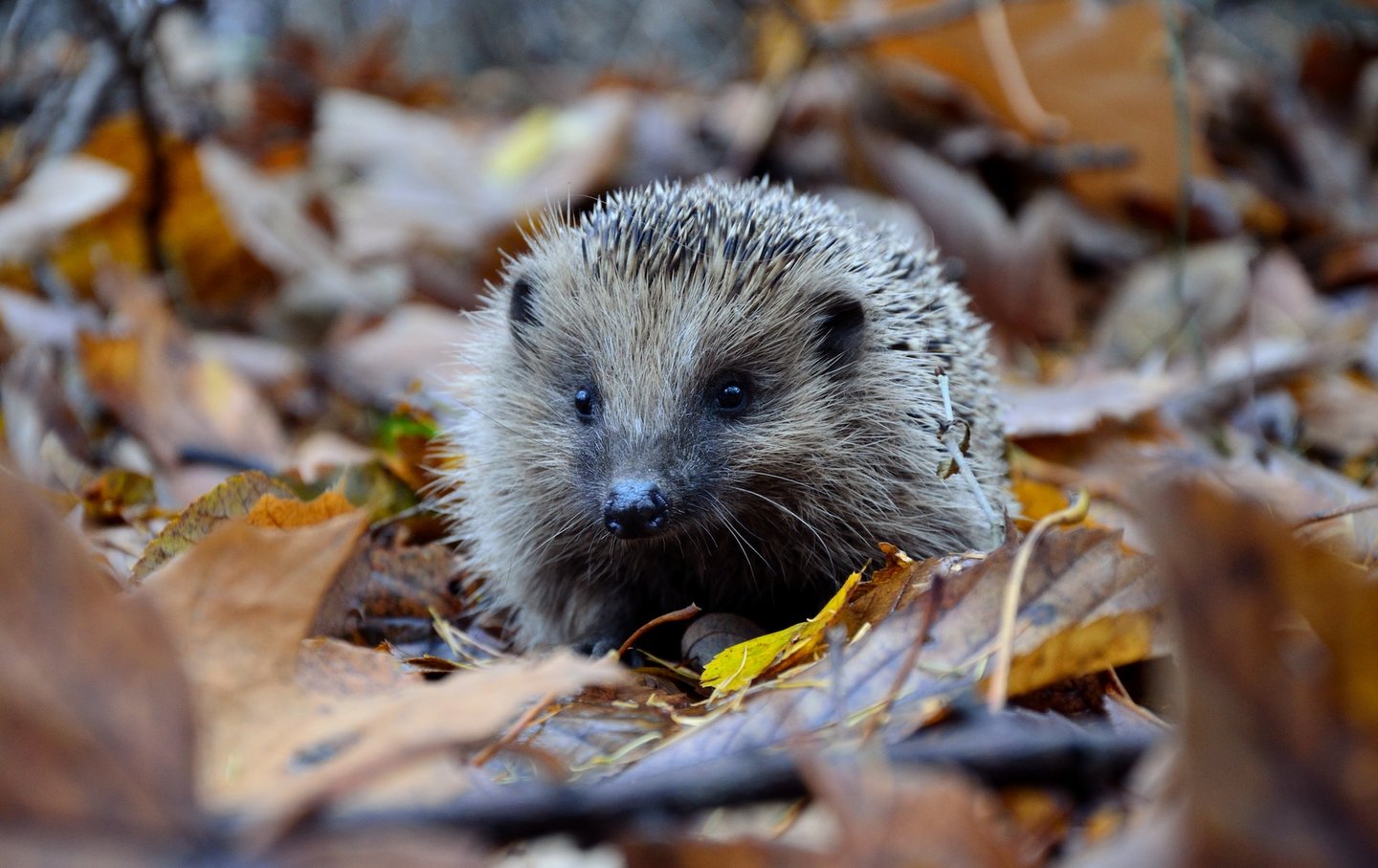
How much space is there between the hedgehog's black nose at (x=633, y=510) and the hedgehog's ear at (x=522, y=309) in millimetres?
801

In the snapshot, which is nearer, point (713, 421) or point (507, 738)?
Answer: point (507, 738)

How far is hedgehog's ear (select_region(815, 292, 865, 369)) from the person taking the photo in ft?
9.87

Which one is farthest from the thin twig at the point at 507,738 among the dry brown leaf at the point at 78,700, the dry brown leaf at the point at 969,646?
the dry brown leaf at the point at 78,700

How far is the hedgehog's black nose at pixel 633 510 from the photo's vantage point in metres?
2.49

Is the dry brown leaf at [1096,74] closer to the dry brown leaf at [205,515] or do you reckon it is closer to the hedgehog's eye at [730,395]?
the hedgehog's eye at [730,395]

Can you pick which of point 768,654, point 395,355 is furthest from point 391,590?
point 395,355

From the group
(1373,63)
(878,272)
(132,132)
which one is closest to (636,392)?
(878,272)

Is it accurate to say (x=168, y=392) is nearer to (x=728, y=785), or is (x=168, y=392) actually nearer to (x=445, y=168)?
(x=445, y=168)

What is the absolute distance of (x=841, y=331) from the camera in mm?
3039

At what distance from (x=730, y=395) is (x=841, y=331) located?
0.36 metres

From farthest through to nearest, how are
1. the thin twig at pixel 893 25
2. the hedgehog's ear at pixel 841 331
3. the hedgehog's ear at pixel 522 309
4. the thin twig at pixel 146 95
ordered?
the thin twig at pixel 893 25 < the thin twig at pixel 146 95 < the hedgehog's ear at pixel 522 309 < the hedgehog's ear at pixel 841 331

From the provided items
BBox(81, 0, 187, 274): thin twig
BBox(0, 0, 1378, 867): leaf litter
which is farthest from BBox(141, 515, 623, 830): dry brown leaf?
BBox(81, 0, 187, 274): thin twig

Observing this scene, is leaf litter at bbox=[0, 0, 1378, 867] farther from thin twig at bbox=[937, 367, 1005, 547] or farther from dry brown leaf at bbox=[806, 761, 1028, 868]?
thin twig at bbox=[937, 367, 1005, 547]

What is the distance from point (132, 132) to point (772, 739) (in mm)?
4644
